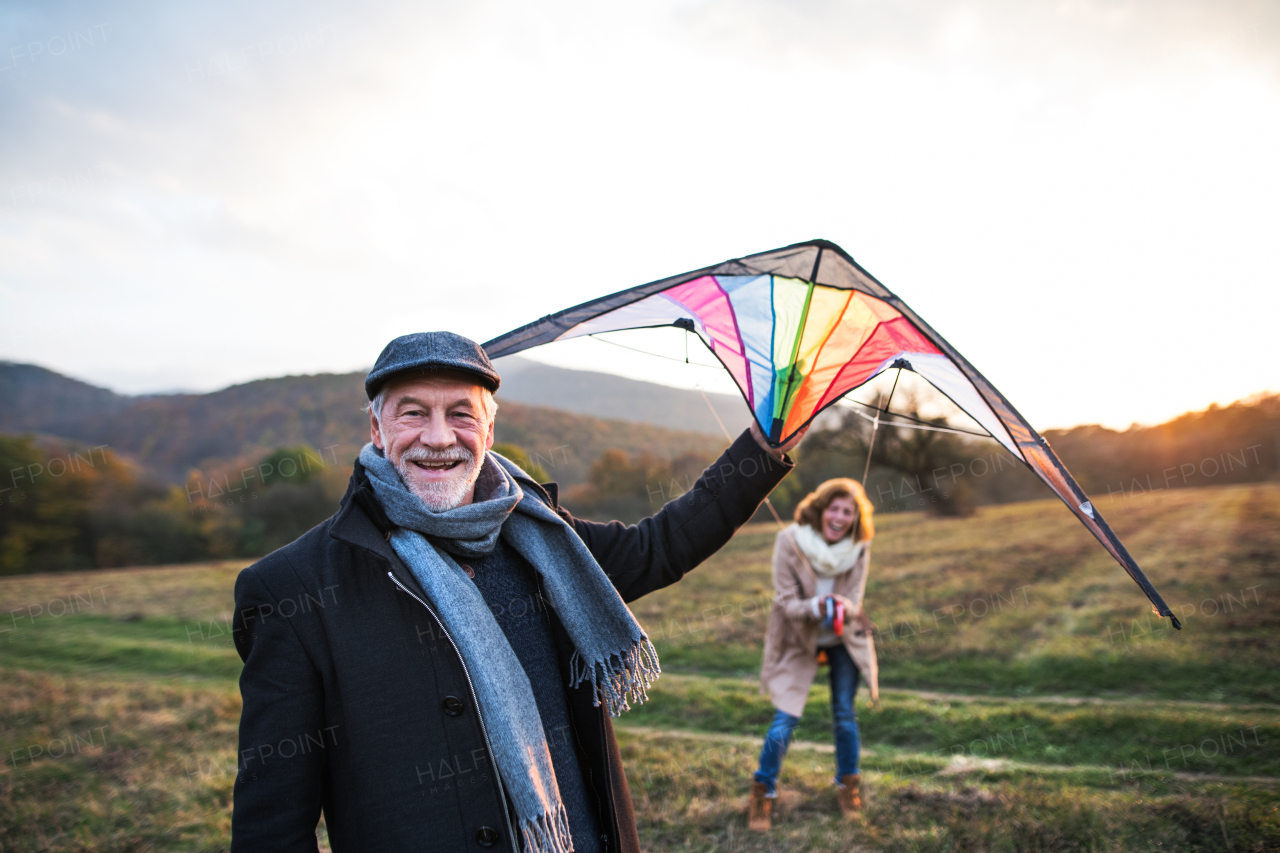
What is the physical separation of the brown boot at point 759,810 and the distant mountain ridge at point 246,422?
26480 millimetres

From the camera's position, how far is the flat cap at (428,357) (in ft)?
5.72

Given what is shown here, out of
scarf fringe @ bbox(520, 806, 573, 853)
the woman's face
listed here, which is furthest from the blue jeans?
scarf fringe @ bbox(520, 806, 573, 853)

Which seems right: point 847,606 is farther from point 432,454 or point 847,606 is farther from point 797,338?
point 432,454

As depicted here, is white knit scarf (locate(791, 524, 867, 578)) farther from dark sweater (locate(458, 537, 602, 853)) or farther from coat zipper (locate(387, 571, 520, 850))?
coat zipper (locate(387, 571, 520, 850))

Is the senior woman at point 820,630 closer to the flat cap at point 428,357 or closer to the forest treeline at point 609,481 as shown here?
the flat cap at point 428,357

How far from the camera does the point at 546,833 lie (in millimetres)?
1666

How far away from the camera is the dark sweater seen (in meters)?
1.87

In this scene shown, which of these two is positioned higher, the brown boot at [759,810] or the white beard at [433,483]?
the white beard at [433,483]

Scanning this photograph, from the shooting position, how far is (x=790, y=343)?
9.25 ft

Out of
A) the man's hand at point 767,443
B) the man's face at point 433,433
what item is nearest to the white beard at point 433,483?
the man's face at point 433,433

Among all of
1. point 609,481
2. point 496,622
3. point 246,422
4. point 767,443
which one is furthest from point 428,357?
point 246,422

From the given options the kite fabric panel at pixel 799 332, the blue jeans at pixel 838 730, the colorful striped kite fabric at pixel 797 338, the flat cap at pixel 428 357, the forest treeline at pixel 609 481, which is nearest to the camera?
the flat cap at pixel 428 357

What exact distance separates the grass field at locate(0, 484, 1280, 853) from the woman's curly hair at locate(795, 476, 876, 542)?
1856 mm

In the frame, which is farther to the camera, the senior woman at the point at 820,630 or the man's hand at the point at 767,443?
the senior woman at the point at 820,630
